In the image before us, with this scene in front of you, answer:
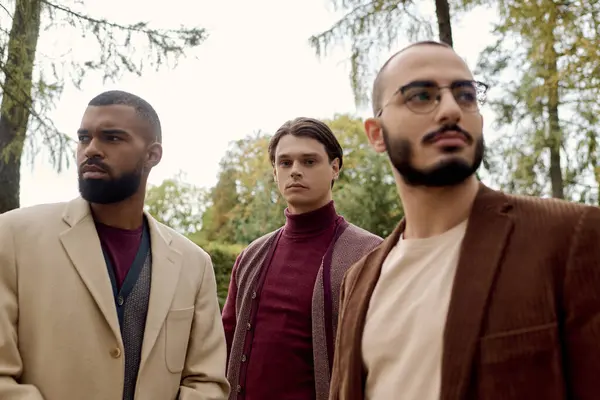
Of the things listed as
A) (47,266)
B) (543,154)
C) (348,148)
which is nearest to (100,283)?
(47,266)

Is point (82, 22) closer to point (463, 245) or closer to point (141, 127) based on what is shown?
point (141, 127)

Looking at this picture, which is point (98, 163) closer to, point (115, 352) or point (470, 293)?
point (115, 352)

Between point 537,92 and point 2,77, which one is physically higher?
point 2,77

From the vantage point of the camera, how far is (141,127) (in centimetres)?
232

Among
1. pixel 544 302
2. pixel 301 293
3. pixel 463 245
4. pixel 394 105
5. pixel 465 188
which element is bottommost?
pixel 301 293

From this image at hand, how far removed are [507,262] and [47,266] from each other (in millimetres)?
1597

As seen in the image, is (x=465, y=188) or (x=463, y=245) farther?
(x=465, y=188)

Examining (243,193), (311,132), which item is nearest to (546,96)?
(311,132)

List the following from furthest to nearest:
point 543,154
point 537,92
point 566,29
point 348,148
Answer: point 348,148 → point 543,154 → point 537,92 → point 566,29

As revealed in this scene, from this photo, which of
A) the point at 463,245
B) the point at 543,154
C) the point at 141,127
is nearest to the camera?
the point at 463,245

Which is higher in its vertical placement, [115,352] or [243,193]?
[115,352]

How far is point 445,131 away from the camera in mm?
1651

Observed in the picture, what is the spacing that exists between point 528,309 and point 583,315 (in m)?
0.12

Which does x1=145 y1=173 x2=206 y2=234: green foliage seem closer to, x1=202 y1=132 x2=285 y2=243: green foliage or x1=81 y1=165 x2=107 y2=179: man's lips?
x1=202 y1=132 x2=285 y2=243: green foliage
